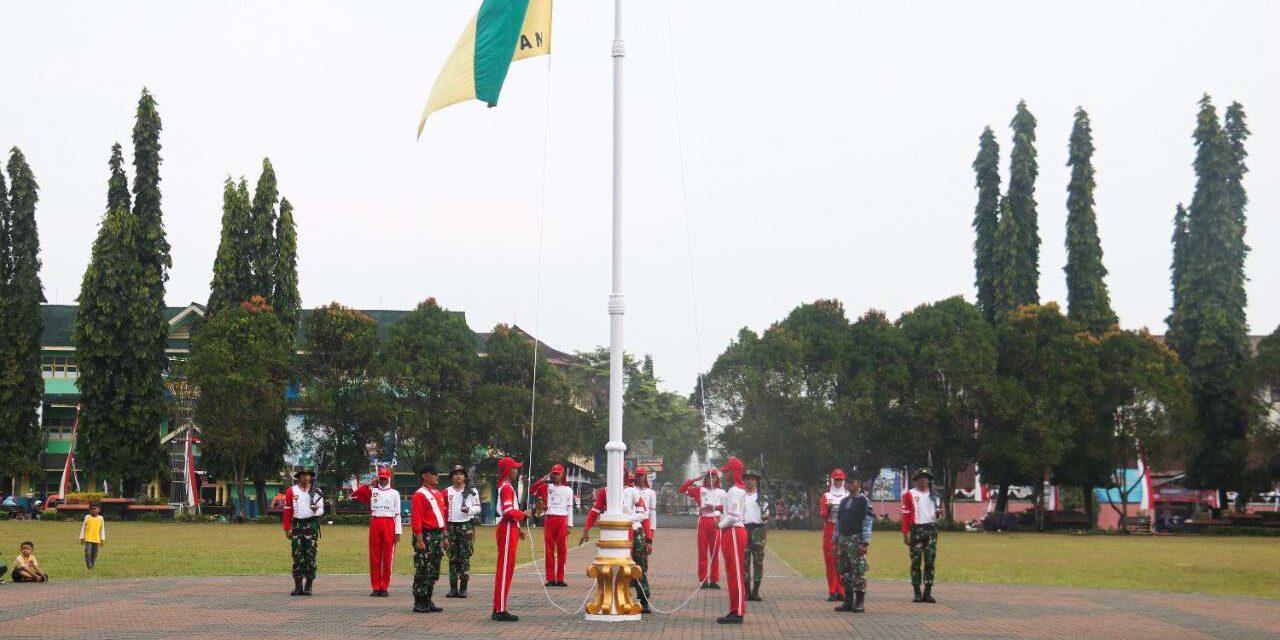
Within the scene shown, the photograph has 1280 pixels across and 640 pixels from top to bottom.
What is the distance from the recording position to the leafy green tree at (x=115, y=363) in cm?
6925

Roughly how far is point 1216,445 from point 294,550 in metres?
60.9

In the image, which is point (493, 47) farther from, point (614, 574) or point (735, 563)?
point (735, 563)

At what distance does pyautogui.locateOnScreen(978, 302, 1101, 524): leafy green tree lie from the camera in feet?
210

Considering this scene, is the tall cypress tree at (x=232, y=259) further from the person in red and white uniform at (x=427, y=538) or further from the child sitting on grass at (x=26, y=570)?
the person in red and white uniform at (x=427, y=538)

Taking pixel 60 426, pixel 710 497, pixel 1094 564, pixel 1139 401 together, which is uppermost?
pixel 1139 401

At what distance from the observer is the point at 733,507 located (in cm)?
1803

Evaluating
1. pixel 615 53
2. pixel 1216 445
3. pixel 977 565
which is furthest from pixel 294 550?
pixel 1216 445

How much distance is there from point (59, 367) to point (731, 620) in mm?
80866

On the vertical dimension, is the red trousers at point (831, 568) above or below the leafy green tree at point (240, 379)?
below

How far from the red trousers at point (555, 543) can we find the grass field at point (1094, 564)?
24.1 feet

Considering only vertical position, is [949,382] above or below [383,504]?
above

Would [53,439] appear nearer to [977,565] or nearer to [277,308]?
[277,308]

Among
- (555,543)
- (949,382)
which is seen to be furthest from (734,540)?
(949,382)

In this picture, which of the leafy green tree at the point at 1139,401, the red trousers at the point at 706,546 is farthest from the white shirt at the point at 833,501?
the leafy green tree at the point at 1139,401
